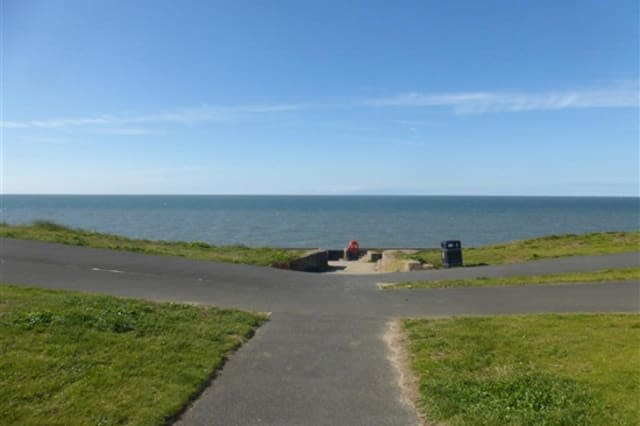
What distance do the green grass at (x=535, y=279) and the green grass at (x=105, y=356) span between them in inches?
233

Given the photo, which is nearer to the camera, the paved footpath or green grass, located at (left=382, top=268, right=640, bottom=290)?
the paved footpath

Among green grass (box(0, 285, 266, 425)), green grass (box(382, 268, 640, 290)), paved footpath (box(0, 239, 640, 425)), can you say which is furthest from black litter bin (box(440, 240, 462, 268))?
green grass (box(0, 285, 266, 425))

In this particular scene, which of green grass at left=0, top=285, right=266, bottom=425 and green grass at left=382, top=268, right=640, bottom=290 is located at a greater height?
green grass at left=0, top=285, right=266, bottom=425

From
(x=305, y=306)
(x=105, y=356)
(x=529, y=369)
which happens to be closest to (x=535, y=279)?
(x=305, y=306)

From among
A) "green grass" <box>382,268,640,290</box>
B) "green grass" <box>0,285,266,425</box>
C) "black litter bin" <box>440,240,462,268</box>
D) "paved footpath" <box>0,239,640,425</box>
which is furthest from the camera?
"black litter bin" <box>440,240,462,268</box>

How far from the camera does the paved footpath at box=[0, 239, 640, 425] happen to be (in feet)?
17.3

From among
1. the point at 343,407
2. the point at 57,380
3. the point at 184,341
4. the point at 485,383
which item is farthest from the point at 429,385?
the point at 57,380

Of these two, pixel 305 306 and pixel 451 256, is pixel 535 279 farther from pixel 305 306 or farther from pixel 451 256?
pixel 305 306

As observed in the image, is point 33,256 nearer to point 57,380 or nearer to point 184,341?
point 184,341

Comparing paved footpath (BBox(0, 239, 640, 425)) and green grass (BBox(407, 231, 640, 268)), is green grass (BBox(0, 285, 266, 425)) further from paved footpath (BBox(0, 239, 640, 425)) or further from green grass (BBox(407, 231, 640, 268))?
green grass (BBox(407, 231, 640, 268))

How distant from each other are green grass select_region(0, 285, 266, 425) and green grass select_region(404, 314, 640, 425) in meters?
2.69

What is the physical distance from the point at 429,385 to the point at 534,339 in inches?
106

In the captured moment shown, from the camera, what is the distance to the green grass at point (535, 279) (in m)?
13.4

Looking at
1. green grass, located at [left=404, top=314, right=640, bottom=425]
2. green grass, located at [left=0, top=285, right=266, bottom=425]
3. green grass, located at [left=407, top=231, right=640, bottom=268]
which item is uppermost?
green grass, located at [left=0, top=285, right=266, bottom=425]
